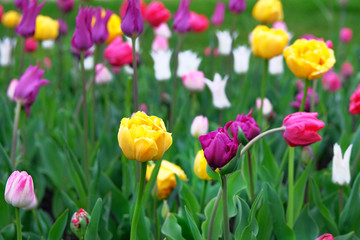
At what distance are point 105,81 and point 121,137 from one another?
1343 millimetres

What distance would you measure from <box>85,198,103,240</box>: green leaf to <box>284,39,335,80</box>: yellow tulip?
0.58m

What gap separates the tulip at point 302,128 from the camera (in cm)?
97

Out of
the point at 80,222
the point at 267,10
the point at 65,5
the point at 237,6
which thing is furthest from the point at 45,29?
the point at 80,222

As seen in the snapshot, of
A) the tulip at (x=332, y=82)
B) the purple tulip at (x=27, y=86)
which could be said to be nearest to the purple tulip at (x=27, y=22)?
the purple tulip at (x=27, y=86)

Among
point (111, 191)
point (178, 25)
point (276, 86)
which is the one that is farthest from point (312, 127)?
point (276, 86)

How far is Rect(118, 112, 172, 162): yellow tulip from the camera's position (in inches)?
34.7

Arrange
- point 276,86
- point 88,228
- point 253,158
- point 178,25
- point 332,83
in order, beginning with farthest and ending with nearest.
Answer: point 276,86, point 332,83, point 178,25, point 253,158, point 88,228

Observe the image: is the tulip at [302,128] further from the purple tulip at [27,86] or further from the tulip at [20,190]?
the purple tulip at [27,86]

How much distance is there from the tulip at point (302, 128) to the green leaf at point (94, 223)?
1.35 ft

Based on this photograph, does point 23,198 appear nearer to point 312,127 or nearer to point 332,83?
point 312,127

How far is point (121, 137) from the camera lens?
0.89 metres

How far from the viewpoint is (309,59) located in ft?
4.00

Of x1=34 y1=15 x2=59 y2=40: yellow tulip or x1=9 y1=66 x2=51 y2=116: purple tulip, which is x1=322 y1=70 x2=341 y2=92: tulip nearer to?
x1=34 y1=15 x2=59 y2=40: yellow tulip

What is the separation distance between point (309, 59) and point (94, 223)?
0.64 m
